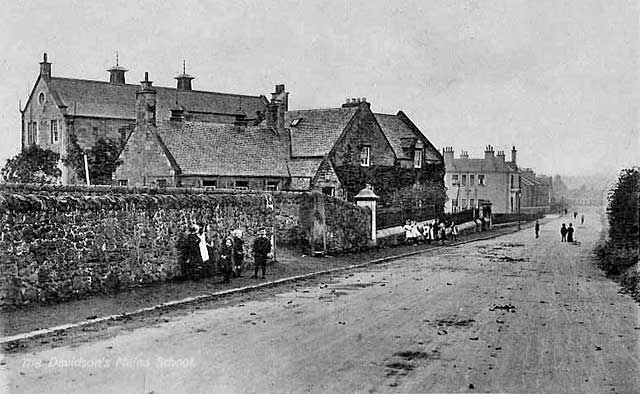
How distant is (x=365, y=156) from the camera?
154 ft

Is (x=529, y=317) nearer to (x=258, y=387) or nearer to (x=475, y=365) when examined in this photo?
(x=475, y=365)

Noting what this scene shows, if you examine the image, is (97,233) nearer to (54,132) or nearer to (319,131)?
(319,131)

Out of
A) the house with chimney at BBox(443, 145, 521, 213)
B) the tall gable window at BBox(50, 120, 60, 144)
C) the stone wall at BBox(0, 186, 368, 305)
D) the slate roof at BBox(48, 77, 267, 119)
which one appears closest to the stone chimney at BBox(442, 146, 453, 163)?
the house with chimney at BBox(443, 145, 521, 213)

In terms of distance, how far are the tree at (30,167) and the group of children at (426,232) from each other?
2126 centimetres

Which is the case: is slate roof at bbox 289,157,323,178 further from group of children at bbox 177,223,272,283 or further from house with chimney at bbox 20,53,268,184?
group of children at bbox 177,223,272,283

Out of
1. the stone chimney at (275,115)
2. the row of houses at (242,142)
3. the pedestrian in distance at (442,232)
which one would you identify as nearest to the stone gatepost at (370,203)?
the pedestrian in distance at (442,232)

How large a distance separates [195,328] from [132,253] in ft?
16.2

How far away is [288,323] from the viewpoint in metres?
13.4

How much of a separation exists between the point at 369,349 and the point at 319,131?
117 ft

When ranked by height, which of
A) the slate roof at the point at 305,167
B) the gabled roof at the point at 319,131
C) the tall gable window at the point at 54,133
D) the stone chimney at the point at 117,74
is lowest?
the slate roof at the point at 305,167

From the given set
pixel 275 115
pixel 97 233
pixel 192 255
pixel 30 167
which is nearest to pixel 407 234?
pixel 275 115

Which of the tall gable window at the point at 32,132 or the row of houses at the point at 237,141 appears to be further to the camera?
the tall gable window at the point at 32,132

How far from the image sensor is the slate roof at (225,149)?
39375mm

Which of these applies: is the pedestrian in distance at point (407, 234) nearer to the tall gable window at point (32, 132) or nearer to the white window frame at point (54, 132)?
the white window frame at point (54, 132)
